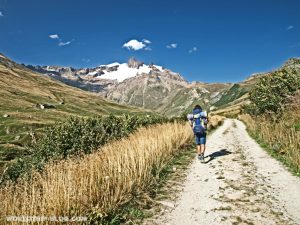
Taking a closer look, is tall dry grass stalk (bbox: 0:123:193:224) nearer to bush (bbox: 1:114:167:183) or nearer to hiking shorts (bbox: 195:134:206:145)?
hiking shorts (bbox: 195:134:206:145)

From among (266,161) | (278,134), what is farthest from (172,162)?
(278,134)

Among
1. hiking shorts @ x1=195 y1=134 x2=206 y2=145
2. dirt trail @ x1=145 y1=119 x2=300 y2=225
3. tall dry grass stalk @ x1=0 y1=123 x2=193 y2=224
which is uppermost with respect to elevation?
hiking shorts @ x1=195 y1=134 x2=206 y2=145

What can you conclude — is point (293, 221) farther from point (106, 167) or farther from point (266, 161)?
point (266, 161)

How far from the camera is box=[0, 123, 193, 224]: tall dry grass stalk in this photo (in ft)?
18.8

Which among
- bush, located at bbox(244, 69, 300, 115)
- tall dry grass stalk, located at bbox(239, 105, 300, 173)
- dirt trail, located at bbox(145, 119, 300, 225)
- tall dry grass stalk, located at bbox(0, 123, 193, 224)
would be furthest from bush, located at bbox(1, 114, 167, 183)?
bush, located at bbox(244, 69, 300, 115)

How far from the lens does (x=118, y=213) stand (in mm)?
7188

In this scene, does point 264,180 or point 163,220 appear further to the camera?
point 264,180

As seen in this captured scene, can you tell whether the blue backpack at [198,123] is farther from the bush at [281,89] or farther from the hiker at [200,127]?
the bush at [281,89]

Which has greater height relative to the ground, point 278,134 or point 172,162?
point 278,134

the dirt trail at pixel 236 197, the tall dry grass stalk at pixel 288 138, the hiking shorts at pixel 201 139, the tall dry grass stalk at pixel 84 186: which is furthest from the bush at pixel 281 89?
the tall dry grass stalk at pixel 84 186

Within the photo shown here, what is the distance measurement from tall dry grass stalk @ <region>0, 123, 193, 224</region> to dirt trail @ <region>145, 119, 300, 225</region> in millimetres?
1180

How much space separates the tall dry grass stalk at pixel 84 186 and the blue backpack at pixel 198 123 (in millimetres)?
3615

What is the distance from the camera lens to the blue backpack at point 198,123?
14.7m

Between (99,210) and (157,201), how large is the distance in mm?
2284
